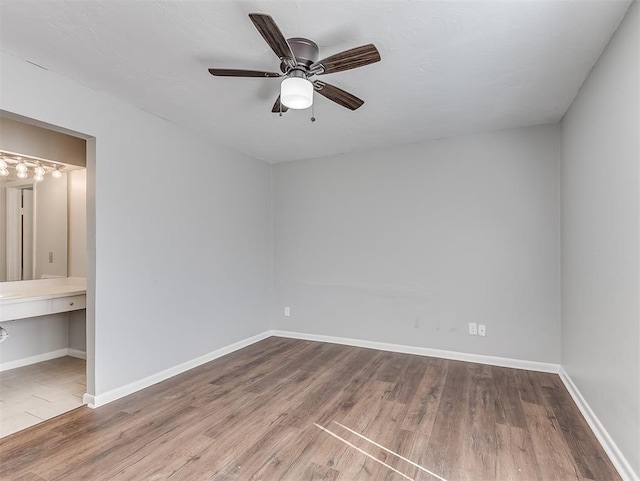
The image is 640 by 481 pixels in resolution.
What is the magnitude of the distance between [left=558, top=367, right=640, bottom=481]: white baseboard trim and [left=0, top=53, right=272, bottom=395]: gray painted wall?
11.1ft

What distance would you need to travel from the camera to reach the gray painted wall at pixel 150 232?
104 inches

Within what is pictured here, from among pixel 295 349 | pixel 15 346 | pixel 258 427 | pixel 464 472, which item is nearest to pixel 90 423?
pixel 258 427

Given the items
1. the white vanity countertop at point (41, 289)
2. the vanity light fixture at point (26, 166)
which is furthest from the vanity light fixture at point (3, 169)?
the white vanity countertop at point (41, 289)

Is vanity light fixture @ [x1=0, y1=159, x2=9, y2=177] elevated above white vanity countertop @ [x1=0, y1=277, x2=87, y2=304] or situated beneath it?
elevated above

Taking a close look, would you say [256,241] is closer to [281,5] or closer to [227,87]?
[227,87]

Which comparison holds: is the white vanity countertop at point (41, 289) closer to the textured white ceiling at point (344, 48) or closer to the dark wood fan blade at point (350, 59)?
the textured white ceiling at point (344, 48)

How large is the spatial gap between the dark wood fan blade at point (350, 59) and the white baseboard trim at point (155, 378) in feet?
9.45

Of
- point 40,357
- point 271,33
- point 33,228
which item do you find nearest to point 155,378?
point 40,357

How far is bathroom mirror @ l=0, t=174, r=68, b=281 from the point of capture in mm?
3402

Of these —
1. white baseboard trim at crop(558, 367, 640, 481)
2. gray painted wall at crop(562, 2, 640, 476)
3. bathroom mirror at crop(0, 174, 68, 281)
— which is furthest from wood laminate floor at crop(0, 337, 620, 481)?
bathroom mirror at crop(0, 174, 68, 281)

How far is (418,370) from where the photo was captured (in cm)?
344

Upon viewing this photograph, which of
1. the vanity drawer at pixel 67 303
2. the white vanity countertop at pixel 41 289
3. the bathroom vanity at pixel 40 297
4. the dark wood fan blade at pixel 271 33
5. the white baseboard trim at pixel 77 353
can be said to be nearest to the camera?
the dark wood fan blade at pixel 271 33

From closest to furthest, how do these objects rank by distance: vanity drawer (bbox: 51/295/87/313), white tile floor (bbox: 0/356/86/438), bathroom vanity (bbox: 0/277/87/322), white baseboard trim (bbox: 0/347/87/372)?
1. white tile floor (bbox: 0/356/86/438)
2. bathroom vanity (bbox: 0/277/87/322)
3. vanity drawer (bbox: 51/295/87/313)
4. white baseboard trim (bbox: 0/347/87/372)

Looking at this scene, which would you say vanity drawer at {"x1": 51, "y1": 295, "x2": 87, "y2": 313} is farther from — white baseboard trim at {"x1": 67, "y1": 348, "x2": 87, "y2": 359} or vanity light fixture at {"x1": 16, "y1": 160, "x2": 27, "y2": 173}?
vanity light fixture at {"x1": 16, "y1": 160, "x2": 27, "y2": 173}
